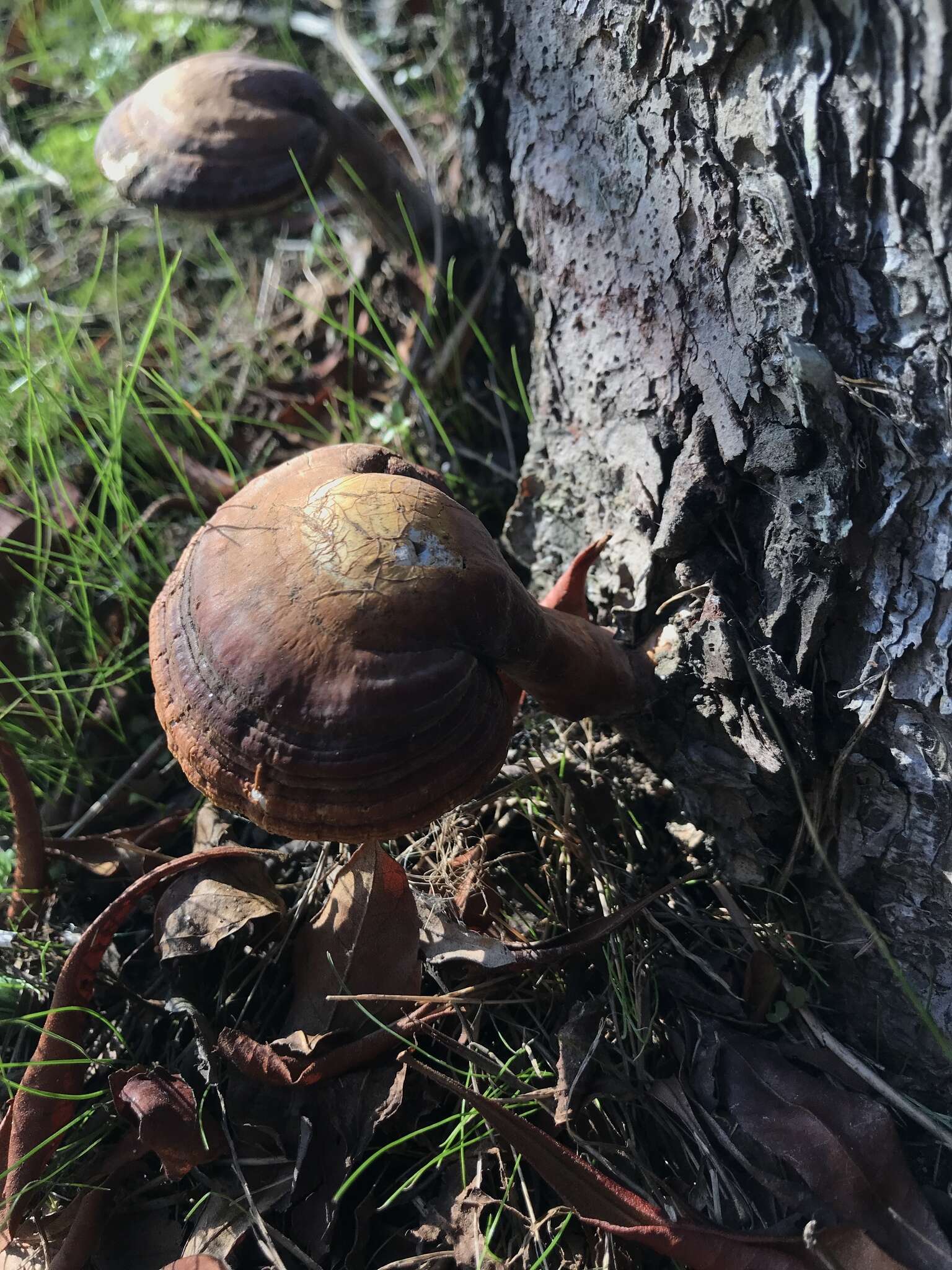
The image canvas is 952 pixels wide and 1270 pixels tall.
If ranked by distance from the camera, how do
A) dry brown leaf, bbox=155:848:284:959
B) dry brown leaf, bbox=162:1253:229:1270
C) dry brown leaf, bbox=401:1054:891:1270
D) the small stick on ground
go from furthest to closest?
the small stick on ground
dry brown leaf, bbox=155:848:284:959
dry brown leaf, bbox=162:1253:229:1270
dry brown leaf, bbox=401:1054:891:1270

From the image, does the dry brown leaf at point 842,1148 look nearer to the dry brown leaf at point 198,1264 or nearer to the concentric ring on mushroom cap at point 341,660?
the concentric ring on mushroom cap at point 341,660

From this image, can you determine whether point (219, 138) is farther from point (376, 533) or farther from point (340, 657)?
point (340, 657)

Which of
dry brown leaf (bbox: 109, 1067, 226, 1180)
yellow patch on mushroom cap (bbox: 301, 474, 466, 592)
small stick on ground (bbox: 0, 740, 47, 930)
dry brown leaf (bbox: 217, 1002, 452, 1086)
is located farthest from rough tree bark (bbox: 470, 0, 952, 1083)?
small stick on ground (bbox: 0, 740, 47, 930)

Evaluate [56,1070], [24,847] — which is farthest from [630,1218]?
[24,847]

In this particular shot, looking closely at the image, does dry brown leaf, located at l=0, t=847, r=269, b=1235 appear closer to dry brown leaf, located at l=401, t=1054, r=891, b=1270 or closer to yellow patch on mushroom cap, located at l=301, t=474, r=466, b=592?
dry brown leaf, located at l=401, t=1054, r=891, b=1270

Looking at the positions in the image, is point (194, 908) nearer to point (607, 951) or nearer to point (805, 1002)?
point (607, 951)
